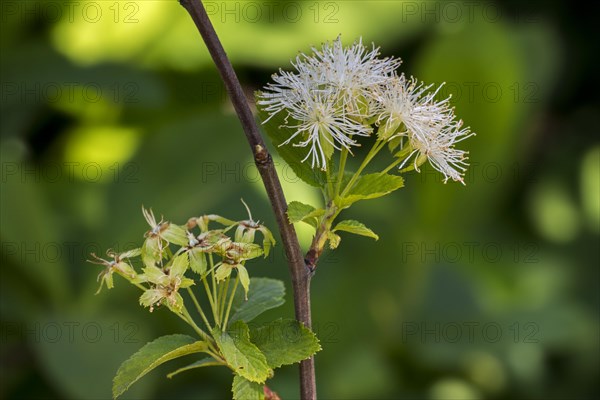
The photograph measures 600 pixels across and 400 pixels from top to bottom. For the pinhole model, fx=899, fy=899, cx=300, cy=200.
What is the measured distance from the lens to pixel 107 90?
5.87 ft

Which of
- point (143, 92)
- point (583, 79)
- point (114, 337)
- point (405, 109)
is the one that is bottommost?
point (114, 337)

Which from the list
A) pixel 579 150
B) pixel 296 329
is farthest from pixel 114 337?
pixel 579 150

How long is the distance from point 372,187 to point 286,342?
10 cm

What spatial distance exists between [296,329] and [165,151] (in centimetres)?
125

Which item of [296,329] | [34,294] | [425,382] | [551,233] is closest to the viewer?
[296,329]

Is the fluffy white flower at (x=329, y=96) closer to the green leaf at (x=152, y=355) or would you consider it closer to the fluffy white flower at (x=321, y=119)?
the fluffy white flower at (x=321, y=119)

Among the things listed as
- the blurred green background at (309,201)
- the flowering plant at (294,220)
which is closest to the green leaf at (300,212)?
the flowering plant at (294,220)

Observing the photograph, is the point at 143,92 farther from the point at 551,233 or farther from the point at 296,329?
the point at 296,329

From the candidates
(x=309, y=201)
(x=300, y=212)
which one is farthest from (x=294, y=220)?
(x=309, y=201)

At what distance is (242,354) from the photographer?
1.54 ft

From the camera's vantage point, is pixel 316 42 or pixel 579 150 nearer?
pixel 316 42

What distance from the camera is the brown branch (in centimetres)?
41

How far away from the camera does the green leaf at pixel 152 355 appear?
0.47 m

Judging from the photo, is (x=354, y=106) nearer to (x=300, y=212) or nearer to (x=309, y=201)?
(x=300, y=212)
